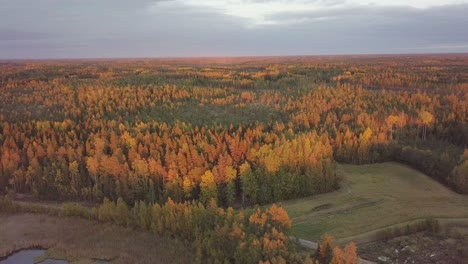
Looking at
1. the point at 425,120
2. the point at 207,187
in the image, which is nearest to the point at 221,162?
the point at 207,187

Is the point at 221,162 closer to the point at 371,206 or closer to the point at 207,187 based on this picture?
the point at 207,187

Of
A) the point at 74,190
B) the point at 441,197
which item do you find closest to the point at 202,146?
the point at 74,190

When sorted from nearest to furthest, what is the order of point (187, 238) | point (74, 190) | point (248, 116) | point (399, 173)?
point (187, 238) → point (74, 190) → point (399, 173) → point (248, 116)

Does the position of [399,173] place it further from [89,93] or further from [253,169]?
[89,93]

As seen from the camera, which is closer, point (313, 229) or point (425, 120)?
point (313, 229)

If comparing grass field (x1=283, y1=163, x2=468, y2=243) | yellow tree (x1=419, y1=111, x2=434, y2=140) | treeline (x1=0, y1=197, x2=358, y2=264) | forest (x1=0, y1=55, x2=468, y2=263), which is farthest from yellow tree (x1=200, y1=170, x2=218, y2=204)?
yellow tree (x1=419, y1=111, x2=434, y2=140)

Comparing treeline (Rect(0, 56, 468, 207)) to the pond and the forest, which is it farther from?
the pond
